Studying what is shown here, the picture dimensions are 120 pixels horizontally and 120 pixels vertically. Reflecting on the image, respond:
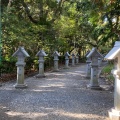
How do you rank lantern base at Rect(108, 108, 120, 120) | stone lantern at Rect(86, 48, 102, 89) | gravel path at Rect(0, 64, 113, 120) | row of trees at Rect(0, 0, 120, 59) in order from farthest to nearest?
row of trees at Rect(0, 0, 120, 59)
stone lantern at Rect(86, 48, 102, 89)
gravel path at Rect(0, 64, 113, 120)
lantern base at Rect(108, 108, 120, 120)

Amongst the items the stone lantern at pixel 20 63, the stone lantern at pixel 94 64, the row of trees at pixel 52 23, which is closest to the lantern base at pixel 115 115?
the row of trees at pixel 52 23

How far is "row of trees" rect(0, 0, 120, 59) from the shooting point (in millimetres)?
10844

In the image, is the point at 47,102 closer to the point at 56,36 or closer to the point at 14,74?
the point at 14,74

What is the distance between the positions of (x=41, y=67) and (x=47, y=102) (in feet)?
20.8

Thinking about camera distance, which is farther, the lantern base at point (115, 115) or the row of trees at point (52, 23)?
the row of trees at point (52, 23)

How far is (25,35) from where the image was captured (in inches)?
573

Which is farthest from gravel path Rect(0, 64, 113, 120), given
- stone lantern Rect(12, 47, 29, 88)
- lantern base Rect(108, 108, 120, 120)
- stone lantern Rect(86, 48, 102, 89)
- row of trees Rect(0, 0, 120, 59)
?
row of trees Rect(0, 0, 120, 59)

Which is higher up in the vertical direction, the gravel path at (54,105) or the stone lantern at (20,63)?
the stone lantern at (20,63)

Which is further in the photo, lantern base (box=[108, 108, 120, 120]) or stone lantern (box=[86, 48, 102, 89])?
stone lantern (box=[86, 48, 102, 89])

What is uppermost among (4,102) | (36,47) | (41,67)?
(36,47)

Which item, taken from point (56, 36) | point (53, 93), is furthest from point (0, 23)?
point (56, 36)

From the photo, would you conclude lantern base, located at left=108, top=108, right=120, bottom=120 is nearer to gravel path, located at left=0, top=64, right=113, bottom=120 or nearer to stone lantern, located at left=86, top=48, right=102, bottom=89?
gravel path, located at left=0, top=64, right=113, bottom=120

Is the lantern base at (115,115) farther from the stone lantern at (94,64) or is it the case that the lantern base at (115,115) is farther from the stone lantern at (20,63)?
the stone lantern at (20,63)

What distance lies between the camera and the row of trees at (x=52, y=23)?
10.8 m
